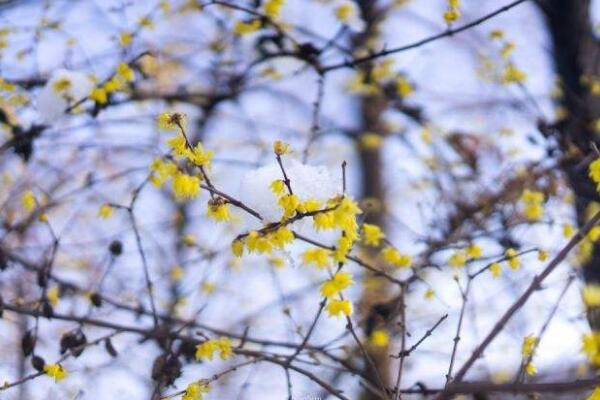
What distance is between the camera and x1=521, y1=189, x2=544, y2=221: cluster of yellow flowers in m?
2.80

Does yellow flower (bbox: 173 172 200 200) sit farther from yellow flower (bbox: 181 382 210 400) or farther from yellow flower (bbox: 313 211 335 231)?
yellow flower (bbox: 181 382 210 400)

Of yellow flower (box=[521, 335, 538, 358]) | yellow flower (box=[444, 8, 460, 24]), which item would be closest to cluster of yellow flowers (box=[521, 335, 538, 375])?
yellow flower (box=[521, 335, 538, 358])

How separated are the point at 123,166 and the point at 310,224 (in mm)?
5543

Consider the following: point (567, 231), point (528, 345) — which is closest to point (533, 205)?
point (567, 231)

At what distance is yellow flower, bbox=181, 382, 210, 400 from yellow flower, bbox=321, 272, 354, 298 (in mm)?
470

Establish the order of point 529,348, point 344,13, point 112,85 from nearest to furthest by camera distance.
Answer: point 529,348 → point 112,85 → point 344,13

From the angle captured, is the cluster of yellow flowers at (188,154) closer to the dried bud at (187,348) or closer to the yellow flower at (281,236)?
the yellow flower at (281,236)

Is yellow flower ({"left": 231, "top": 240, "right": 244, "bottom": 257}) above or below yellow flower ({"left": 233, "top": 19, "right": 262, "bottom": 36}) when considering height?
below

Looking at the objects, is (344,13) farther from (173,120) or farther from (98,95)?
(173,120)

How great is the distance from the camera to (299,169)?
1839 millimetres

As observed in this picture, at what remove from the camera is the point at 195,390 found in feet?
5.46

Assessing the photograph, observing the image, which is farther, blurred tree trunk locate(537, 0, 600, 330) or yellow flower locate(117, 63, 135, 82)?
blurred tree trunk locate(537, 0, 600, 330)

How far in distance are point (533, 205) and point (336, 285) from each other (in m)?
1.66

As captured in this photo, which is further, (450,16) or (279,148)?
(450,16)
